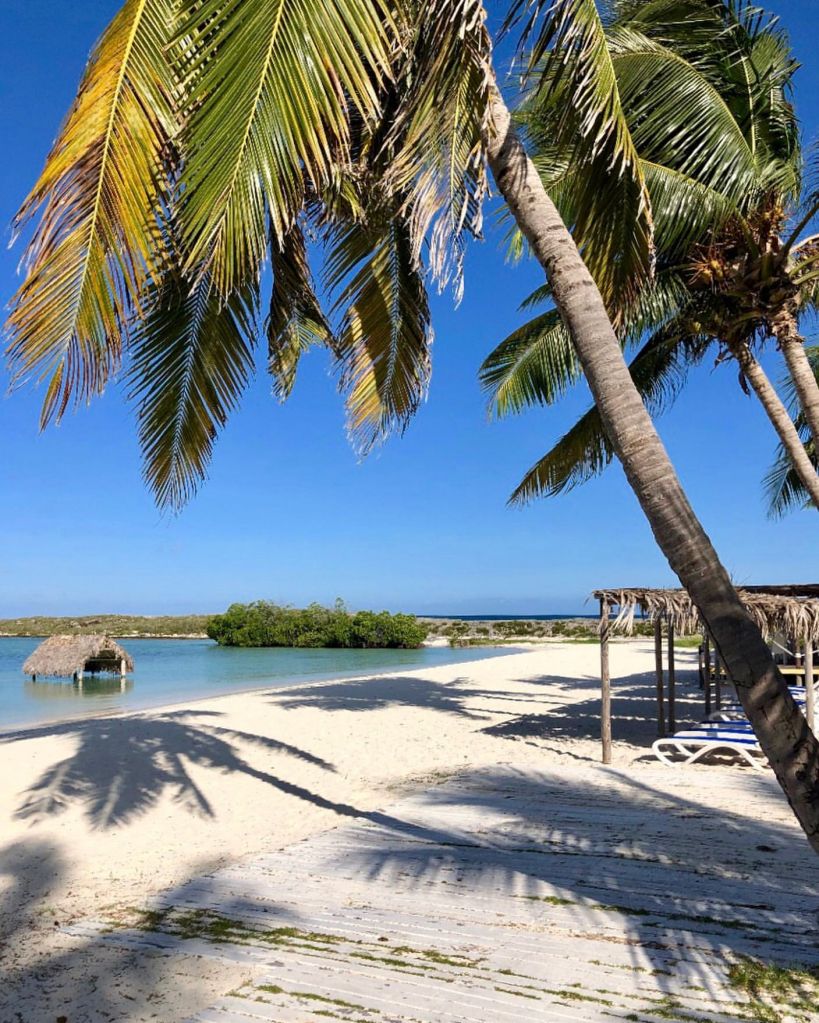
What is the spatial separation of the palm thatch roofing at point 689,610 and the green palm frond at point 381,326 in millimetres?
3444

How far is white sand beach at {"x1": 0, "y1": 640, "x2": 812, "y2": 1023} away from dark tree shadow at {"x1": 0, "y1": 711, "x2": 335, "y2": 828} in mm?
33

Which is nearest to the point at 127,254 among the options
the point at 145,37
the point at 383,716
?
the point at 145,37

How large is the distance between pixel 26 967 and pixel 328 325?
4.96m

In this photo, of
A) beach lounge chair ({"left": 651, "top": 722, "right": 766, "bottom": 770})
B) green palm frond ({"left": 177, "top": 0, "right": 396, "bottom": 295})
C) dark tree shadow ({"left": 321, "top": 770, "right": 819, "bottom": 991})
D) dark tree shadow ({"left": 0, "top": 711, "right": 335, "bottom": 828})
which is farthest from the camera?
beach lounge chair ({"left": 651, "top": 722, "right": 766, "bottom": 770})

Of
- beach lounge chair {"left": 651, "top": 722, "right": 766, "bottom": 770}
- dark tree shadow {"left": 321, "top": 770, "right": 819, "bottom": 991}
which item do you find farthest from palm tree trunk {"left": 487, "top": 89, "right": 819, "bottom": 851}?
beach lounge chair {"left": 651, "top": 722, "right": 766, "bottom": 770}

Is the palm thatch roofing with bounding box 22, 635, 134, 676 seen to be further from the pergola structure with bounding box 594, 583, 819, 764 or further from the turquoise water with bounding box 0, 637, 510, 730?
the pergola structure with bounding box 594, 583, 819, 764

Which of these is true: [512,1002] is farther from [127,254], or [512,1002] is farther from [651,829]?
[127,254]

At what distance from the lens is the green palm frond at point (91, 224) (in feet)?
9.94

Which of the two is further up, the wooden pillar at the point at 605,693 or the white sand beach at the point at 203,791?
the wooden pillar at the point at 605,693

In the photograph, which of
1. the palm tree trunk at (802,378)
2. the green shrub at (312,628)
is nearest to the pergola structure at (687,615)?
the palm tree trunk at (802,378)

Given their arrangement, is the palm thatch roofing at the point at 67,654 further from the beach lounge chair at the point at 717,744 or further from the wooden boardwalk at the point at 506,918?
the wooden boardwalk at the point at 506,918

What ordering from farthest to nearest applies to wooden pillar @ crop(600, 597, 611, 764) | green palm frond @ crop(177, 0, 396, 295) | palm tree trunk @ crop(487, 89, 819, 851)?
wooden pillar @ crop(600, 597, 611, 764) < green palm frond @ crop(177, 0, 396, 295) < palm tree trunk @ crop(487, 89, 819, 851)

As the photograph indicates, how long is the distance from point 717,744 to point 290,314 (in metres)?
6.08

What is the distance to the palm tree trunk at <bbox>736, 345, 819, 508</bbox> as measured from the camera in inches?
354
